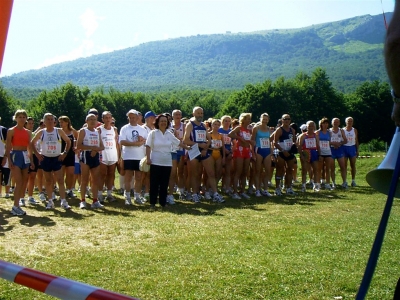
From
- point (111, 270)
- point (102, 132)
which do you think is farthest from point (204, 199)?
point (111, 270)

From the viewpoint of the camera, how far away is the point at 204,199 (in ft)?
44.4

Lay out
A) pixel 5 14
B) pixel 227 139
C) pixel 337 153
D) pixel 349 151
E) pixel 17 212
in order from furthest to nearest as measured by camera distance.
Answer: pixel 349 151, pixel 337 153, pixel 227 139, pixel 17 212, pixel 5 14

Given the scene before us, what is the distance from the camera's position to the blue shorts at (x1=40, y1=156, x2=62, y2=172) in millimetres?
11641

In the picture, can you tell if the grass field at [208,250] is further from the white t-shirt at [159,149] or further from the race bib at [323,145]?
the race bib at [323,145]

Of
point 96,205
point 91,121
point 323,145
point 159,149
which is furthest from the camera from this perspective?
point 323,145

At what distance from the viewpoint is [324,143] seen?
53.6ft

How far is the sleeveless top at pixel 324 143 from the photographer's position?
16250 millimetres

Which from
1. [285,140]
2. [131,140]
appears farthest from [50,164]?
[285,140]

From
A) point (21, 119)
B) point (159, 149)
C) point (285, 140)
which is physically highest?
point (21, 119)

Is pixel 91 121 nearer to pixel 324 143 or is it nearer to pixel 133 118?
pixel 133 118

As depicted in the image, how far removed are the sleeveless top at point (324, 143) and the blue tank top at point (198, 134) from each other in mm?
4724

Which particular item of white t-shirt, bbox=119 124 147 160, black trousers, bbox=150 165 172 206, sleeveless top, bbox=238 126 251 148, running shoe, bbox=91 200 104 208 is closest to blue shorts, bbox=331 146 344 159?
sleeveless top, bbox=238 126 251 148

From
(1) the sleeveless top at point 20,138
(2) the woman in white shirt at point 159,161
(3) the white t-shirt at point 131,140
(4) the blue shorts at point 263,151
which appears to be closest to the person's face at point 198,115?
(2) the woman in white shirt at point 159,161

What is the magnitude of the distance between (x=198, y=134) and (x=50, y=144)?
3346mm
